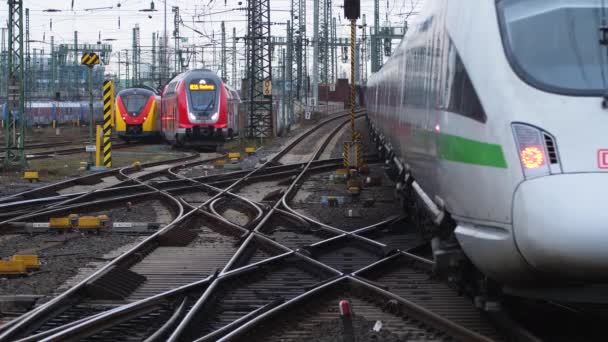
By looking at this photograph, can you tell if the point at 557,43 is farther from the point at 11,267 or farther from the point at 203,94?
the point at 203,94

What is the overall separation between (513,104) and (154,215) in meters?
10.0

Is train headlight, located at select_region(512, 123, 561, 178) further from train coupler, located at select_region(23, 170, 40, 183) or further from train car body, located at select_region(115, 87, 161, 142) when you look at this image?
train car body, located at select_region(115, 87, 161, 142)

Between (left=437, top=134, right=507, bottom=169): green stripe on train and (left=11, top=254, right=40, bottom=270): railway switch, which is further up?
(left=437, top=134, right=507, bottom=169): green stripe on train

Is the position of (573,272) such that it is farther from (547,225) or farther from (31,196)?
(31,196)

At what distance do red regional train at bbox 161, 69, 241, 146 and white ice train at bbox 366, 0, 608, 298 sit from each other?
27.4m

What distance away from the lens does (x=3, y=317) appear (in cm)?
736

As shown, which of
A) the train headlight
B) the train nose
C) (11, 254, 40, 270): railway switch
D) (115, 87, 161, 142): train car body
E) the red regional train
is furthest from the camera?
(115, 87, 161, 142): train car body

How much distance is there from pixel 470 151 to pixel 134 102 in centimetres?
3504

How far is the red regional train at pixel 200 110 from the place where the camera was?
3359cm

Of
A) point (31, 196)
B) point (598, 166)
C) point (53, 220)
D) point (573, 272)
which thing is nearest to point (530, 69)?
point (598, 166)

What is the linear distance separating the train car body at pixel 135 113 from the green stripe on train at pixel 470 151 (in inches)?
1324

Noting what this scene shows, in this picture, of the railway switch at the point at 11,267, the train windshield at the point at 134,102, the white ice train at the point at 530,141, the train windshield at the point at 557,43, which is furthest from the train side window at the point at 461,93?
the train windshield at the point at 134,102

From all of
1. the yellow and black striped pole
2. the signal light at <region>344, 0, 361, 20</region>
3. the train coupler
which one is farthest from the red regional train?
the signal light at <region>344, 0, 361, 20</region>

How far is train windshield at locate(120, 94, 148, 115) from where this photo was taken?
39.7m
